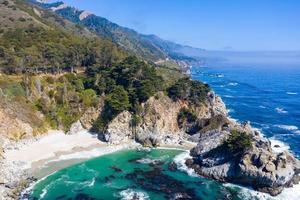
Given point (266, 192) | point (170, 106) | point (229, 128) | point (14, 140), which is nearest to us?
point (266, 192)

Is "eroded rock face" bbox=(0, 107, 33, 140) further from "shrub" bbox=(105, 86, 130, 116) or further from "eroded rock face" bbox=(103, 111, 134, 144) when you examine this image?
"shrub" bbox=(105, 86, 130, 116)

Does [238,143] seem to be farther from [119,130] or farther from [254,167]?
[119,130]

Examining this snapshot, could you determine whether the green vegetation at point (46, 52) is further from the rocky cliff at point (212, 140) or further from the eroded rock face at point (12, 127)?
the rocky cliff at point (212, 140)

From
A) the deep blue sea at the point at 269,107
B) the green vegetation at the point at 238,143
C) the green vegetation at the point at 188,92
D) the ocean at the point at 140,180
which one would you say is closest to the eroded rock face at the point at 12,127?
the ocean at the point at 140,180

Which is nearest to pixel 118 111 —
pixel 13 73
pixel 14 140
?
pixel 14 140

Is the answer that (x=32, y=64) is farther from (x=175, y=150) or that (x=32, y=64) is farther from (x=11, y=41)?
(x=175, y=150)

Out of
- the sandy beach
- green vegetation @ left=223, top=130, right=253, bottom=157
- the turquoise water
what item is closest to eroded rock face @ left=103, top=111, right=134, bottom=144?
the sandy beach
